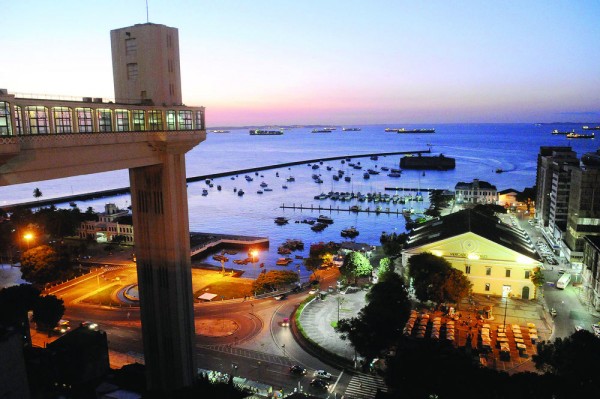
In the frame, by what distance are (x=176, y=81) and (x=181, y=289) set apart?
316 inches

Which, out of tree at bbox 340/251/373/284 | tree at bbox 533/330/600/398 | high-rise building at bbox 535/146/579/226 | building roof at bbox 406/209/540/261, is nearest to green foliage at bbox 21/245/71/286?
tree at bbox 340/251/373/284

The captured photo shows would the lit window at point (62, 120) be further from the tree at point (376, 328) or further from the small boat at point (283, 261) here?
the small boat at point (283, 261)

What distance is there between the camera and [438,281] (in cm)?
3141

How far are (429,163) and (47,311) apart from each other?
141 m

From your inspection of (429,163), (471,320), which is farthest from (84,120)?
(429,163)

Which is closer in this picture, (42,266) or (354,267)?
(354,267)

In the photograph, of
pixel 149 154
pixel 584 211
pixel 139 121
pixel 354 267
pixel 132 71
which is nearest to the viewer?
pixel 139 121

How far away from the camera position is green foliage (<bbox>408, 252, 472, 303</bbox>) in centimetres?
3106

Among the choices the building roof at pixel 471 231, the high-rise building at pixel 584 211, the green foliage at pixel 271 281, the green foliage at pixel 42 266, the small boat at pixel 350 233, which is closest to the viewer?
the building roof at pixel 471 231

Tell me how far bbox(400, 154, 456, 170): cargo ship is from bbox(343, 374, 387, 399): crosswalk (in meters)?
136

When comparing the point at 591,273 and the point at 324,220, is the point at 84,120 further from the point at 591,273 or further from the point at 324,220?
the point at 324,220

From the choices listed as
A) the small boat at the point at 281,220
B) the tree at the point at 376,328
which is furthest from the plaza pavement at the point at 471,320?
the small boat at the point at 281,220

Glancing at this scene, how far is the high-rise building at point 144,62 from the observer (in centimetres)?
1609

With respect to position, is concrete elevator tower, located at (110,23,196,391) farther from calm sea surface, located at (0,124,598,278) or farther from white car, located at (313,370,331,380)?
calm sea surface, located at (0,124,598,278)
